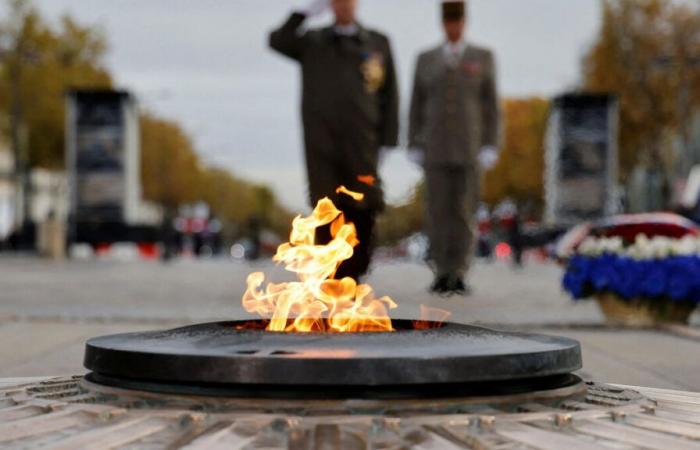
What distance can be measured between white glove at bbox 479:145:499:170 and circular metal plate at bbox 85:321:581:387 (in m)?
6.30

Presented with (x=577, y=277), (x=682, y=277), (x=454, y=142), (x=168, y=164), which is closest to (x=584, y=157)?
(x=454, y=142)

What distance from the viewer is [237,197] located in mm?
131875

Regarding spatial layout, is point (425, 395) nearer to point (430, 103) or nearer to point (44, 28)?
point (430, 103)

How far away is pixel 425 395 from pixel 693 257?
5.83 meters

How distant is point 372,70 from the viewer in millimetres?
7344

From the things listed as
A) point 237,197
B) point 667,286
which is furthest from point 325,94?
point 237,197

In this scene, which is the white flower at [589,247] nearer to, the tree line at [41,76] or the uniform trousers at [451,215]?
the uniform trousers at [451,215]

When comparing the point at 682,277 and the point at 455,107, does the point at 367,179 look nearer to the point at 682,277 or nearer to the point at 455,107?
the point at 682,277

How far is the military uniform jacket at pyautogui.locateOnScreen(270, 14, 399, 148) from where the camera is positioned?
23.6ft

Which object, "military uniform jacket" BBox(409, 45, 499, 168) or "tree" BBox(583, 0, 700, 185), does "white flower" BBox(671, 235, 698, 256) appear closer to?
"military uniform jacket" BBox(409, 45, 499, 168)

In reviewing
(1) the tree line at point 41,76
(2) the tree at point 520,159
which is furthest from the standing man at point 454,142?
(2) the tree at point 520,159

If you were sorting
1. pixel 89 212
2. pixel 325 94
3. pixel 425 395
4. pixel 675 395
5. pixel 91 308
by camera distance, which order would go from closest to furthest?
pixel 425 395 < pixel 675 395 < pixel 325 94 < pixel 91 308 < pixel 89 212

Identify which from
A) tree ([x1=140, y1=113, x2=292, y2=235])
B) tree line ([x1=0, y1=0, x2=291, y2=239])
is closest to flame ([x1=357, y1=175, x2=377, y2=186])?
tree line ([x1=0, y1=0, x2=291, y2=239])

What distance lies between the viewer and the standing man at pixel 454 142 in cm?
958
